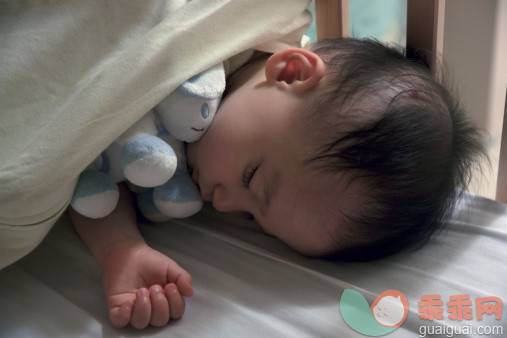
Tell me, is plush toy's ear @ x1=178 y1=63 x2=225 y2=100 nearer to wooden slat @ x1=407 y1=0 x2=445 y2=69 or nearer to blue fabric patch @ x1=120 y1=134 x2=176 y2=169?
blue fabric patch @ x1=120 y1=134 x2=176 y2=169

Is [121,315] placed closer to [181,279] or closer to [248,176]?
[181,279]

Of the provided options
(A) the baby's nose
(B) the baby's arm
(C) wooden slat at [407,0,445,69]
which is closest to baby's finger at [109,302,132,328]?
(B) the baby's arm

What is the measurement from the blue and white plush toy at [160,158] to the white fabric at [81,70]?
0.08 ft

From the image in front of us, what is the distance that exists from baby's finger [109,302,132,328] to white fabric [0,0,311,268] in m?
0.16

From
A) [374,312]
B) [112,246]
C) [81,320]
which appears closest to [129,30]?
[112,246]

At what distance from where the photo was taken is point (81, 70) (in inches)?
32.1

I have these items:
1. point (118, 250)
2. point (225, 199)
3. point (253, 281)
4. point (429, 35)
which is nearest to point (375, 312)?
point (253, 281)

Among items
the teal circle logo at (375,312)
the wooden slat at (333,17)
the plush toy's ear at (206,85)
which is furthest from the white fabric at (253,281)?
the wooden slat at (333,17)

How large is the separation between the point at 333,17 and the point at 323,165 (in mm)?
434

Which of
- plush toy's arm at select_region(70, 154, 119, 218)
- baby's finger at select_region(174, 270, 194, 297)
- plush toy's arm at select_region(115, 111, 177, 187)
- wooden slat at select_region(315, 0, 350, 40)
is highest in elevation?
wooden slat at select_region(315, 0, 350, 40)

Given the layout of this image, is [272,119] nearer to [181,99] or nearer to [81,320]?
[181,99]

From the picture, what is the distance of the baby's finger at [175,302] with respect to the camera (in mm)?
691

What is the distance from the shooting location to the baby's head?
2.35ft

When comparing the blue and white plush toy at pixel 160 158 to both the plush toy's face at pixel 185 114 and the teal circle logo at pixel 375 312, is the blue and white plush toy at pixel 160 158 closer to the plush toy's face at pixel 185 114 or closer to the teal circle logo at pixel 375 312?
the plush toy's face at pixel 185 114
